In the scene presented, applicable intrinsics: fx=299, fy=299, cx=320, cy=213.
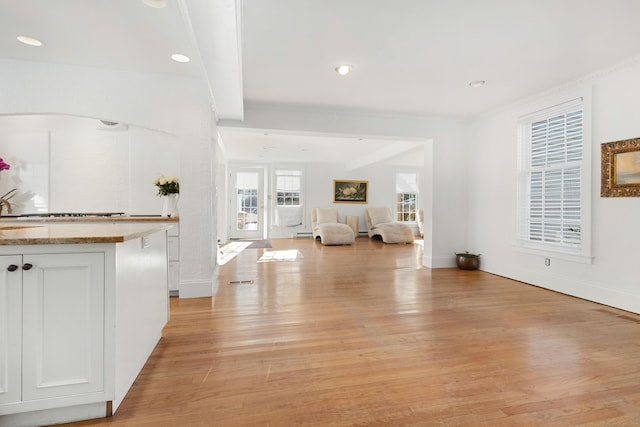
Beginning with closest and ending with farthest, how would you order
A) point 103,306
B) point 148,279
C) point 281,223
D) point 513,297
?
point 103,306, point 148,279, point 513,297, point 281,223

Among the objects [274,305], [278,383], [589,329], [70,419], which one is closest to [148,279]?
[70,419]

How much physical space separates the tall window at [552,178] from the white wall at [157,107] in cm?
420

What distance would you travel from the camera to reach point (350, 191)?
33.1 ft

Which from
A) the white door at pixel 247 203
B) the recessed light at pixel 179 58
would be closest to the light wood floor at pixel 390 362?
the recessed light at pixel 179 58

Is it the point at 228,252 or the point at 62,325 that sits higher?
the point at 62,325

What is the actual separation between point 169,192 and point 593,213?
14.9 feet

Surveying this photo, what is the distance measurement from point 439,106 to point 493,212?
1833mm

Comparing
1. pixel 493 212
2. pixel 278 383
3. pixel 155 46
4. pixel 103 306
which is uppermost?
pixel 155 46

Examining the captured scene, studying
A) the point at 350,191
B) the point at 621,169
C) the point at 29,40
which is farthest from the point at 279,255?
the point at 621,169

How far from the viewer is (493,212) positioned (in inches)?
182

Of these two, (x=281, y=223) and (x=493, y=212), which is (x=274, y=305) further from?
(x=281, y=223)

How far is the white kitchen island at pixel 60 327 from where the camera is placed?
4.30 feet

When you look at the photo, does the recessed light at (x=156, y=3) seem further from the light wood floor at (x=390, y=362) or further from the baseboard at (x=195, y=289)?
the baseboard at (x=195, y=289)

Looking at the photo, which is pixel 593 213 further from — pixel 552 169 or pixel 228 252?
pixel 228 252
